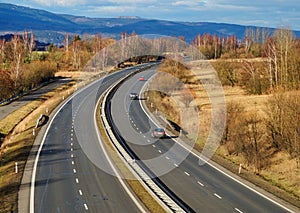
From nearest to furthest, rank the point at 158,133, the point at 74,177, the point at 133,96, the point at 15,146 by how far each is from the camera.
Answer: the point at 74,177
the point at 15,146
the point at 158,133
the point at 133,96

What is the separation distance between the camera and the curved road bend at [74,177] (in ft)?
87.3

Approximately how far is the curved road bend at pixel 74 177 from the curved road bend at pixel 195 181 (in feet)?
11.9

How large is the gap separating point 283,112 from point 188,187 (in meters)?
15.7

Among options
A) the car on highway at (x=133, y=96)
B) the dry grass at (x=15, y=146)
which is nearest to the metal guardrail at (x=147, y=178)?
the dry grass at (x=15, y=146)

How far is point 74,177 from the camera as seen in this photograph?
32656 millimetres

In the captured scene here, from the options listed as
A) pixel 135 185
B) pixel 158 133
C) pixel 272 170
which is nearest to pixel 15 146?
pixel 158 133

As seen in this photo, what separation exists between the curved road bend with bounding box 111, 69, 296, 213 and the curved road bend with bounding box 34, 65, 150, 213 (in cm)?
362

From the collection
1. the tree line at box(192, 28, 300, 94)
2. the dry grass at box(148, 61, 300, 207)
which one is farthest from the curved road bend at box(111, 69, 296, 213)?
the tree line at box(192, 28, 300, 94)

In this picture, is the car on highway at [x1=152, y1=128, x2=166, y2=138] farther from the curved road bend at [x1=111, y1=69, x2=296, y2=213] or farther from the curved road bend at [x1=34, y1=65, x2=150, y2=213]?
the curved road bend at [x1=34, y1=65, x2=150, y2=213]

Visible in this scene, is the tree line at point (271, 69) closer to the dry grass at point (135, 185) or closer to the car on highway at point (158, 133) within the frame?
the car on highway at point (158, 133)

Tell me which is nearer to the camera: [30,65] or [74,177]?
[74,177]

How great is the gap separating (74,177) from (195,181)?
854 cm

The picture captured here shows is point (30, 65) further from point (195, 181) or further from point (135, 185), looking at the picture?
point (135, 185)

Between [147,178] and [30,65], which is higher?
[30,65]
